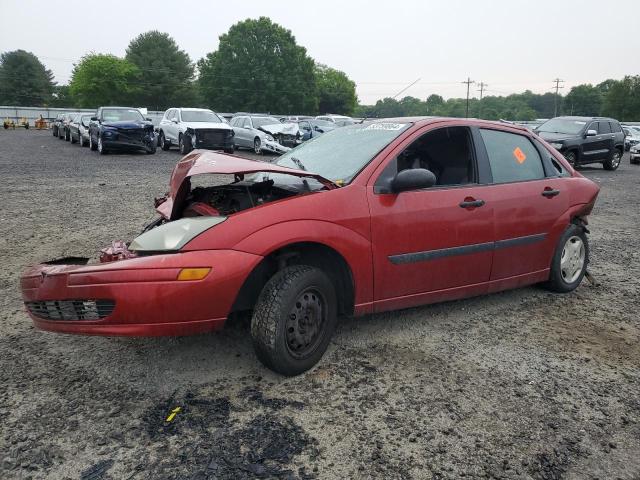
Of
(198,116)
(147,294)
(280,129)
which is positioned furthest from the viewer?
(280,129)

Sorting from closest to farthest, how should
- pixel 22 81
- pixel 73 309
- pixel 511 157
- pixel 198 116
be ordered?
1. pixel 73 309
2. pixel 511 157
3. pixel 198 116
4. pixel 22 81

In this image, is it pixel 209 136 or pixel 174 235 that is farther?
pixel 209 136

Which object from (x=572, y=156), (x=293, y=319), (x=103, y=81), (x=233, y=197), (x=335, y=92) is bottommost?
(x=293, y=319)

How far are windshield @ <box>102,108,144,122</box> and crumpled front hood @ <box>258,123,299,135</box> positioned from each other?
4792mm

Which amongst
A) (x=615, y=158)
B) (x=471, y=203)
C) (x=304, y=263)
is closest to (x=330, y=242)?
(x=304, y=263)

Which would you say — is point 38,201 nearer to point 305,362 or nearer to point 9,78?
point 305,362

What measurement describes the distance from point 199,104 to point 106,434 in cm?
8167

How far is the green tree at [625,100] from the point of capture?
82.1m

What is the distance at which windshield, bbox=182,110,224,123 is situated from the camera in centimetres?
1945

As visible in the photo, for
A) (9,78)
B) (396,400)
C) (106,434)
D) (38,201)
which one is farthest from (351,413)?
(9,78)

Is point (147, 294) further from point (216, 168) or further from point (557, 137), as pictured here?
point (557, 137)

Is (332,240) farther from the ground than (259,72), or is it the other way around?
(259,72)

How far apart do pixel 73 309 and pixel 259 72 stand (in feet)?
246

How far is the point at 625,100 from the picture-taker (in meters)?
83.1
